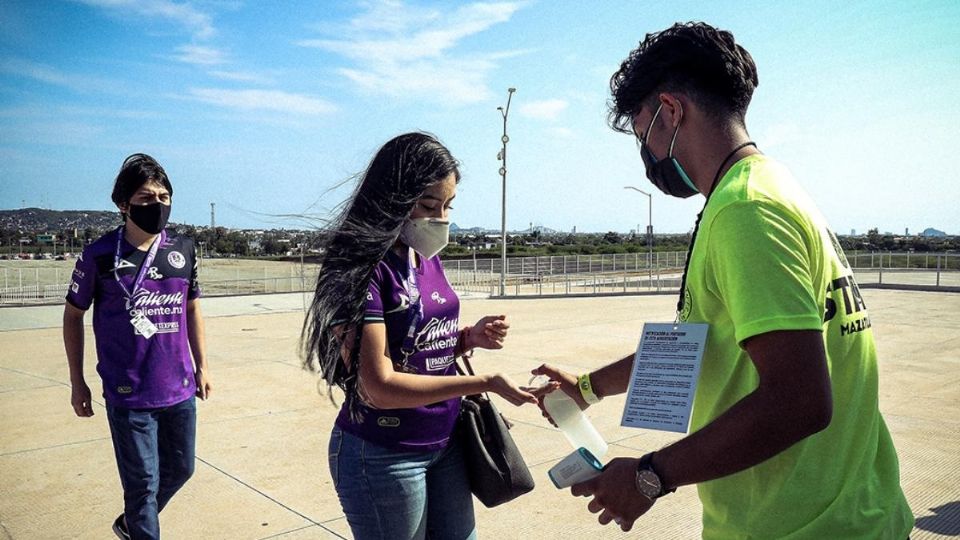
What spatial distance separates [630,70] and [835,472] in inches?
39.9

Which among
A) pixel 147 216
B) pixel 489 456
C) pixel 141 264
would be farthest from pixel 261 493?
pixel 489 456

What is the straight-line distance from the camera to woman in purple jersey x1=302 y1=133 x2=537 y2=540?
2316mm

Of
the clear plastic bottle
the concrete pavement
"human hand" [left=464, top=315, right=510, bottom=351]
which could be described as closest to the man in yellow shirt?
the clear plastic bottle

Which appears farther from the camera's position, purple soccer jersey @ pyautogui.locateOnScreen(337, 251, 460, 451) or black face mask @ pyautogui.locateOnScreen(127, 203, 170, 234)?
black face mask @ pyautogui.locateOnScreen(127, 203, 170, 234)

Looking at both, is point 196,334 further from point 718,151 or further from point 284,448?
point 718,151

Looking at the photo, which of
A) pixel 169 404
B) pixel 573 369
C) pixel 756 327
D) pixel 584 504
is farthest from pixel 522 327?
pixel 756 327

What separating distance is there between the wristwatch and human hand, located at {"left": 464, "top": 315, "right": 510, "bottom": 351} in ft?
4.60

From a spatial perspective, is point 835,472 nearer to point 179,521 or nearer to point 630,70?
point 630,70

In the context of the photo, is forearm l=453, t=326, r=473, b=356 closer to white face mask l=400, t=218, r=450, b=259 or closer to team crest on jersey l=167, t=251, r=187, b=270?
white face mask l=400, t=218, r=450, b=259

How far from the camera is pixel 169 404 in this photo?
3662mm

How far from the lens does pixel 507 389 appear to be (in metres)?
2.38

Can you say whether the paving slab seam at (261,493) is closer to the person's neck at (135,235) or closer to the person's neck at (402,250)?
the person's neck at (135,235)

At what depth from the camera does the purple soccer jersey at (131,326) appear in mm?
3586

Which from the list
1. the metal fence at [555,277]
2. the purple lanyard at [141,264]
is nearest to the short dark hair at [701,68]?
the purple lanyard at [141,264]
